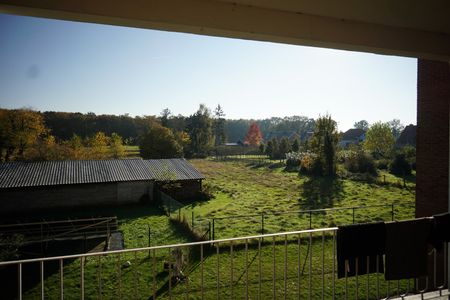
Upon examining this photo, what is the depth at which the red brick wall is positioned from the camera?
642cm

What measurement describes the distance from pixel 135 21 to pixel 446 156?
688 cm

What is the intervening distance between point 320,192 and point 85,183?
14.2 metres

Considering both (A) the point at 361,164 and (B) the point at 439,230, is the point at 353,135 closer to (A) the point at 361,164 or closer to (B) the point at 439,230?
(A) the point at 361,164

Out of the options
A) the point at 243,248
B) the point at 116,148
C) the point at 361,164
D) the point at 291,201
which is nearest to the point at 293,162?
the point at 361,164

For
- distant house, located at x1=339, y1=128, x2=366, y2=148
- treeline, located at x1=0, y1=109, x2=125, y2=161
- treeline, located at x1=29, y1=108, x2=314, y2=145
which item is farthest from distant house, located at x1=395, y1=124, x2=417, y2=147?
treeline, located at x1=0, y1=109, x2=125, y2=161

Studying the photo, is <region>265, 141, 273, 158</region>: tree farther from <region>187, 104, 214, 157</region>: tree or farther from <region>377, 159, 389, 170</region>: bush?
<region>377, 159, 389, 170</region>: bush

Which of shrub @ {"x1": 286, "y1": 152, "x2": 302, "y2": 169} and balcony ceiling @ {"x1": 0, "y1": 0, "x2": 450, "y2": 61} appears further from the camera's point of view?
shrub @ {"x1": 286, "y1": 152, "x2": 302, "y2": 169}

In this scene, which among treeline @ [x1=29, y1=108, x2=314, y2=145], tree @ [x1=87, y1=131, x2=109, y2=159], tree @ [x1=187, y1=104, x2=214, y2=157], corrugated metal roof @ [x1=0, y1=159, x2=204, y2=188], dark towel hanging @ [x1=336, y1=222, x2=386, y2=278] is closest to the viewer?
dark towel hanging @ [x1=336, y1=222, x2=386, y2=278]

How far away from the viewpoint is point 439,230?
9.89 ft

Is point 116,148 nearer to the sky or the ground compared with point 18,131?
nearer to the ground

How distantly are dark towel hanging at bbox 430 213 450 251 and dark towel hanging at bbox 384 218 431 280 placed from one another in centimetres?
8

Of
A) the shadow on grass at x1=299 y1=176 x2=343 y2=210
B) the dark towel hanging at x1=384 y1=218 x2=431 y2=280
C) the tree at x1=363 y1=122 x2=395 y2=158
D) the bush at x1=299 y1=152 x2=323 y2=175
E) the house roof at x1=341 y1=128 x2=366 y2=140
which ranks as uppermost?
the house roof at x1=341 y1=128 x2=366 y2=140

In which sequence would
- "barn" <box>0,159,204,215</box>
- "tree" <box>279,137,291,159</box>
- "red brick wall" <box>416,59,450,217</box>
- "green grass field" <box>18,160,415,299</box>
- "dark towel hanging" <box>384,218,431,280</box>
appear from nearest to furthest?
"dark towel hanging" <box>384,218,431,280</box>, "red brick wall" <box>416,59,450,217</box>, "green grass field" <box>18,160,415,299</box>, "barn" <box>0,159,204,215</box>, "tree" <box>279,137,291,159</box>

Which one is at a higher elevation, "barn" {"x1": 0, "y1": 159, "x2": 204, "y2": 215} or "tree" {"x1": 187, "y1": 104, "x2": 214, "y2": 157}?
"tree" {"x1": 187, "y1": 104, "x2": 214, "y2": 157}
